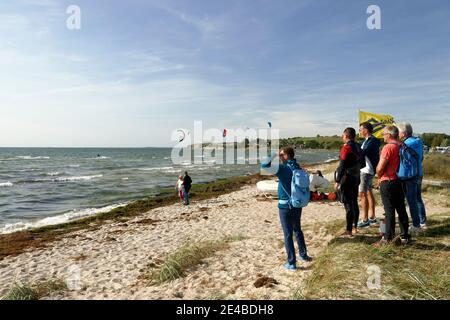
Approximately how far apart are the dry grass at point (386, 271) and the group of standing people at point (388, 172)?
0.48 m

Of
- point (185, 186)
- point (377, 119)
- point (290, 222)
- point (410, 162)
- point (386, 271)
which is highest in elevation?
point (377, 119)

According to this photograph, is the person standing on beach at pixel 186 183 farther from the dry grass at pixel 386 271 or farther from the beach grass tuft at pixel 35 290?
the dry grass at pixel 386 271

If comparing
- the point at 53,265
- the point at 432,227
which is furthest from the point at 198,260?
→ the point at 432,227

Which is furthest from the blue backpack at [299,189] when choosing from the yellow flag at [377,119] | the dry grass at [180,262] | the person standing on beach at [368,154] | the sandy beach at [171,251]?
the yellow flag at [377,119]

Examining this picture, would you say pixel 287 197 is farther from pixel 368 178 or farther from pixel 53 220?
pixel 53 220

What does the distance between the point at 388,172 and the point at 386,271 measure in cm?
176

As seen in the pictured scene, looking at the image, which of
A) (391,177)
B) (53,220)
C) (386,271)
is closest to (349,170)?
(391,177)

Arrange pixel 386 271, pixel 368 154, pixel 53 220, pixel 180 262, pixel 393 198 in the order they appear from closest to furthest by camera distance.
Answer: pixel 386 271 → pixel 393 198 → pixel 180 262 → pixel 368 154 → pixel 53 220

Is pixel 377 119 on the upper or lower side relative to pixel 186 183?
upper

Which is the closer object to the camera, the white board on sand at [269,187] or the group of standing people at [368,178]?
the group of standing people at [368,178]

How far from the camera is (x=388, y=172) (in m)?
5.57

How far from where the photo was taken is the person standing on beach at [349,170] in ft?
20.6

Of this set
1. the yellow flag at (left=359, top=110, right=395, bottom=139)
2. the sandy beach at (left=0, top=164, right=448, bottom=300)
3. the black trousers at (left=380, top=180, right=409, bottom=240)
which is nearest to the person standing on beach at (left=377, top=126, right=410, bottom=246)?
the black trousers at (left=380, top=180, right=409, bottom=240)

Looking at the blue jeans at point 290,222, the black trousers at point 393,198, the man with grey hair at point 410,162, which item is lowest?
the blue jeans at point 290,222
